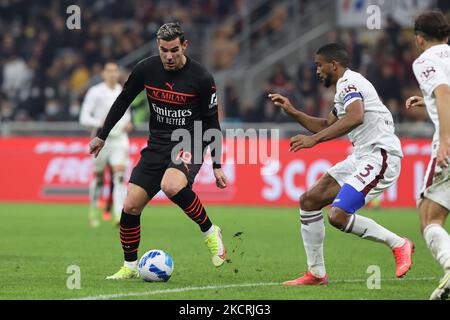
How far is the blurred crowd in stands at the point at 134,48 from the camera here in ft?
78.7

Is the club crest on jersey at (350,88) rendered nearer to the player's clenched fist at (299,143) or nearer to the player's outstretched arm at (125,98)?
the player's clenched fist at (299,143)

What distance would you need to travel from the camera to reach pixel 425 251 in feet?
42.3

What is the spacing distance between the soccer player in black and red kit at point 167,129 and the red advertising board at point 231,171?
35.5 feet

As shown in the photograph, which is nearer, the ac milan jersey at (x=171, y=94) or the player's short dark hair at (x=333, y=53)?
the player's short dark hair at (x=333, y=53)

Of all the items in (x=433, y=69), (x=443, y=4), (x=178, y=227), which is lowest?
(x=178, y=227)

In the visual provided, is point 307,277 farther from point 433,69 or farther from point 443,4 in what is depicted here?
point 443,4

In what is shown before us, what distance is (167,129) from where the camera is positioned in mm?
9906

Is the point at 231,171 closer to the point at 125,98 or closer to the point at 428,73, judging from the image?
the point at 125,98

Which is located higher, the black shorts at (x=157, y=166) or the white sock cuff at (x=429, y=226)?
the black shorts at (x=157, y=166)

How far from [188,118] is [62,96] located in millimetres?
15869

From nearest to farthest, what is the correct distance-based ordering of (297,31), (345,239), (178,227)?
1. (345,239)
2. (178,227)
3. (297,31)

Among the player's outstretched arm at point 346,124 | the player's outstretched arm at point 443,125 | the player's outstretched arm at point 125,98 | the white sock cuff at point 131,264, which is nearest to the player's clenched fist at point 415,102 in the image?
the player's outstretched arm at point 346,124

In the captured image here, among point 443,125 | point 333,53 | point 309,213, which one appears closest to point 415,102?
point 333,53
